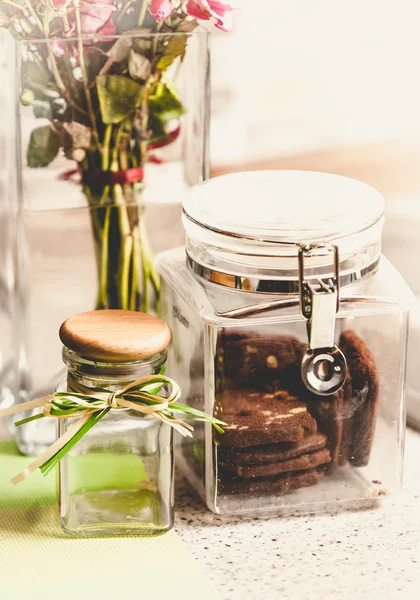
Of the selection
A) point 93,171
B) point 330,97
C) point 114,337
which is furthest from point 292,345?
point 330,97

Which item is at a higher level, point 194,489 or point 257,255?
point 257,255

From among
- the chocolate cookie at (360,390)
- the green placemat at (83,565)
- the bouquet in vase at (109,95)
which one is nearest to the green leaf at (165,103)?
the bouquet in vase at (109,95)

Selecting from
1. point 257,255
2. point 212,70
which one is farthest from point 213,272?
point 212,70

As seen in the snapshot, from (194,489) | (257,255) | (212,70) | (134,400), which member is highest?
(212,70)

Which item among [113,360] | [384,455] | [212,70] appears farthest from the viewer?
[212,70]

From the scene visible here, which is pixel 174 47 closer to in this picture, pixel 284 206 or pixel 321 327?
pixel 284 206

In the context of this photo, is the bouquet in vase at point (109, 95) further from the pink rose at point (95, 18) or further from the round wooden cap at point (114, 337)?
the round wooden cap at point (114, 337)

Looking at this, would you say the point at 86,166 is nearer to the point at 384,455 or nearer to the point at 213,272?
the point at 213,272
